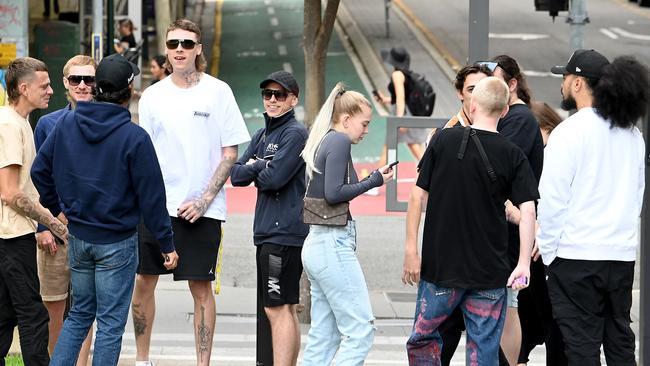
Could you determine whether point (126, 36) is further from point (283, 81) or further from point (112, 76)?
point (112, 76)

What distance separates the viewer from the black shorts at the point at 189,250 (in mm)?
7738

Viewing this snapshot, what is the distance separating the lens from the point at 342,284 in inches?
275

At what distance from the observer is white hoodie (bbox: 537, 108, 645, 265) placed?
256 inches

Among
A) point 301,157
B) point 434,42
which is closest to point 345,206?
point 301,157

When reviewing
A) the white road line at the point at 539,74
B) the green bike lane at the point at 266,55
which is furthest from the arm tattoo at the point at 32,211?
the white road line at the point at 539,74

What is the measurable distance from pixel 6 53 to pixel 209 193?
445 inches

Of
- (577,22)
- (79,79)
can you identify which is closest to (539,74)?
(577,22)

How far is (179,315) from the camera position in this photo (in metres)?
10.8

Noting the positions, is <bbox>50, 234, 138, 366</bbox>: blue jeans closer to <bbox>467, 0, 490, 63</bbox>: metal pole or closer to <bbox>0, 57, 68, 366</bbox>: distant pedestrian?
<bbox>0, 57, 68, 366</bbox>: distant pedestrian

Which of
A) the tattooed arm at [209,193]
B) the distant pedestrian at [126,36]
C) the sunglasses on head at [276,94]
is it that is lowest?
the distant pedestrian at [126,36]

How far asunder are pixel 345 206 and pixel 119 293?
1.34 meters

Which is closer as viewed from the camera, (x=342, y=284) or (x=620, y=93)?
(x=620, y=93)

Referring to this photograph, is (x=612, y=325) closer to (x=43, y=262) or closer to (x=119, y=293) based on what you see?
(x=119, y=293)

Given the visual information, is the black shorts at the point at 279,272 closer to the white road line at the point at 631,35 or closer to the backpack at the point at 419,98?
the backpack at the point at 419,98
